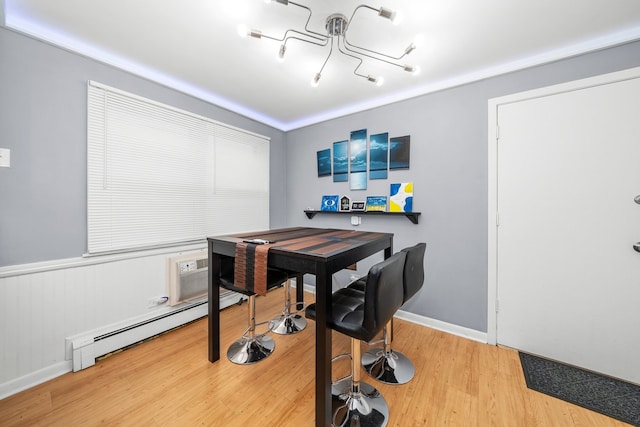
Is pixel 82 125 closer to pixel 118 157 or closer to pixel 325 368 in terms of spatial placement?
pixel 118 157

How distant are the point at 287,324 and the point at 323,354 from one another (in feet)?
4.02

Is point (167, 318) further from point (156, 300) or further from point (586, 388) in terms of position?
point (586, 388)

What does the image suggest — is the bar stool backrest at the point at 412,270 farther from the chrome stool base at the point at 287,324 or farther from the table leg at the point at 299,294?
the table leg at the point at 299,294

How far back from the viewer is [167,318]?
232 centimetres

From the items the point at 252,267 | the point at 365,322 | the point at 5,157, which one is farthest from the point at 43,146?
the point at 365,322

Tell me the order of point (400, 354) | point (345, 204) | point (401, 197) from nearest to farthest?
point (400, 354)
point (401, 197)
point (345, 204)

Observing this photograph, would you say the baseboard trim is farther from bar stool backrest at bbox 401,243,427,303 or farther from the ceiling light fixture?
the ceiling light fixture

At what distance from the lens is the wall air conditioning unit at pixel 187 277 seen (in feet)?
7.65

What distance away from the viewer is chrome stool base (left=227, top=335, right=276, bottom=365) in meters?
1.92

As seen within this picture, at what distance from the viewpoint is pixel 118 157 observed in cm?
204

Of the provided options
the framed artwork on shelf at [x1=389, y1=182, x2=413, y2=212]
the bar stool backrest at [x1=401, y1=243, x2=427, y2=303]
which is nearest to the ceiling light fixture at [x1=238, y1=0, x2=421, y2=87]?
the framed artwork on shelf at [x1=389, y1=182, x2=413, y2=212]

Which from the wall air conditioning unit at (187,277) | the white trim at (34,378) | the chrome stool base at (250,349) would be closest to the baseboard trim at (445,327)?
the chrome stool base at (250,349)

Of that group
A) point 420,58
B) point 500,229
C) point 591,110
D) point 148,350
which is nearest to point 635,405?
point 500,229

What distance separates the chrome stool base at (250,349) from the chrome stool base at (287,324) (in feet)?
0.62
